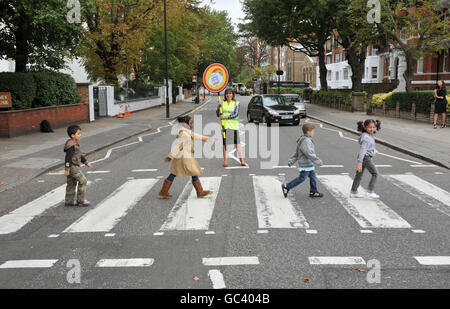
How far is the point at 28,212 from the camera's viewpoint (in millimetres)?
7297

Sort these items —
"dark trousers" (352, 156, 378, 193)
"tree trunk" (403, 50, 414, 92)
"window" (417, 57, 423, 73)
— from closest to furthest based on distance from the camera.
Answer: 1. "dark trousers" (352, 156, 378, 193)
2. "tree trunk" (403, 50, 414, 92)
3. "window" (417, 57, 423, 73)

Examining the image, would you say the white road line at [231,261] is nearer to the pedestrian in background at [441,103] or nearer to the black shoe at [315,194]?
the black shoe at [315,194]

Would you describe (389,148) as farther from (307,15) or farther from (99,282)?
(307,15)

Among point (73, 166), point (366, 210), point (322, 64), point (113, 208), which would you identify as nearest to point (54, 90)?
point (73, 166)

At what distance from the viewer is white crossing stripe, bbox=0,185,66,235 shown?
651 centimetres

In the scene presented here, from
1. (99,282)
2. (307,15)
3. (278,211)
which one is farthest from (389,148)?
(307,15)

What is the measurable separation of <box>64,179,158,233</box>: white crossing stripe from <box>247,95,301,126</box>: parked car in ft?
45.0

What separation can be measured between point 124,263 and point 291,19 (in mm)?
→ 32241

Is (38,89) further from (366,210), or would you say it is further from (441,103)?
(441,103)

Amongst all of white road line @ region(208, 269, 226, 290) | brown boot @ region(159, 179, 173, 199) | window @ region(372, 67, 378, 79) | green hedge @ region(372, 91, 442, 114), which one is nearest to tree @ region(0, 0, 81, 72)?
brown boot @ region(159, 179, 173, 199)

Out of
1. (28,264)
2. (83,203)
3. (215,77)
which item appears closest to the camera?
(28,264)

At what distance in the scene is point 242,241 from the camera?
218 inches

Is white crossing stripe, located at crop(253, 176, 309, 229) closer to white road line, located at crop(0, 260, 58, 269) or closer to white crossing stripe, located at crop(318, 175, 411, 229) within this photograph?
white crossing stripe, located at crop(318, 175, 411, 229)
